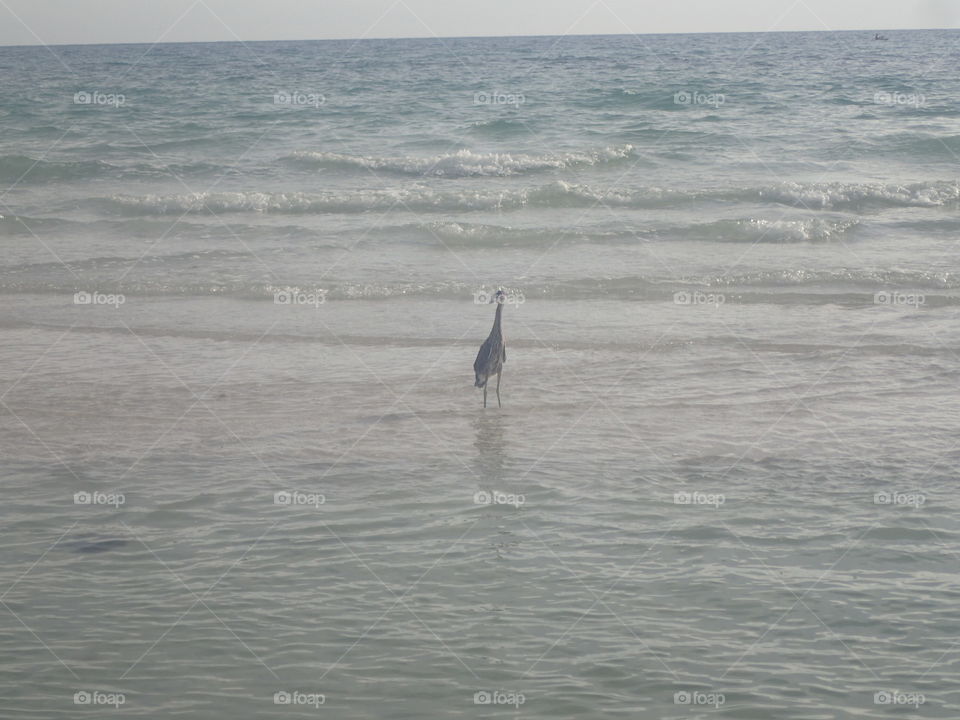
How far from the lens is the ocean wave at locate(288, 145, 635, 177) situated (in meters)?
21.2

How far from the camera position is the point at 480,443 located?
7996 mm

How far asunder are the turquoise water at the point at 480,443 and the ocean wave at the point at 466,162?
43 centimetres

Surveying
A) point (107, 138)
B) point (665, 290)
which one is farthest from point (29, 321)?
point (107, 138)

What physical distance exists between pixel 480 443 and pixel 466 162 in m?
14.1

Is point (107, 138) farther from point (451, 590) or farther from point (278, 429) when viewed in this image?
point (451, 590)

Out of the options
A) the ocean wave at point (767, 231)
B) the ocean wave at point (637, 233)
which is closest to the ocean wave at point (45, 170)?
the ocean wave at point (637, 233)

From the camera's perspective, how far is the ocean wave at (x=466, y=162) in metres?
21.2

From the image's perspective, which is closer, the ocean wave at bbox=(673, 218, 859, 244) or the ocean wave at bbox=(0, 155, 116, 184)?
the ocean wave at bbox=(673, 218, 859, 244)

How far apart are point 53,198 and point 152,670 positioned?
1582 centimetres

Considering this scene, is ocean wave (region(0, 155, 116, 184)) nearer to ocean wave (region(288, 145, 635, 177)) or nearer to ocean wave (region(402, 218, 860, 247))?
ocean wave (region(288, 145, 635, 177))

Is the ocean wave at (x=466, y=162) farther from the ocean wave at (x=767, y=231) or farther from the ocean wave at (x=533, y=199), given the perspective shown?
the ocean wave at (x=767, y=231)

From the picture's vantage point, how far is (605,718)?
470 cm

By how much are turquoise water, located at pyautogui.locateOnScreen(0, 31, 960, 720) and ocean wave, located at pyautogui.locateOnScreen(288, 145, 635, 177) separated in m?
0.43

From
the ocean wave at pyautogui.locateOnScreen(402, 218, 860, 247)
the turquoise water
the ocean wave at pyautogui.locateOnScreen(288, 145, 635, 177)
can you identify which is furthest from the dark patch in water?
the ocean wave at pyautogui.locateOnScreen(288, 145, 635, 177)
